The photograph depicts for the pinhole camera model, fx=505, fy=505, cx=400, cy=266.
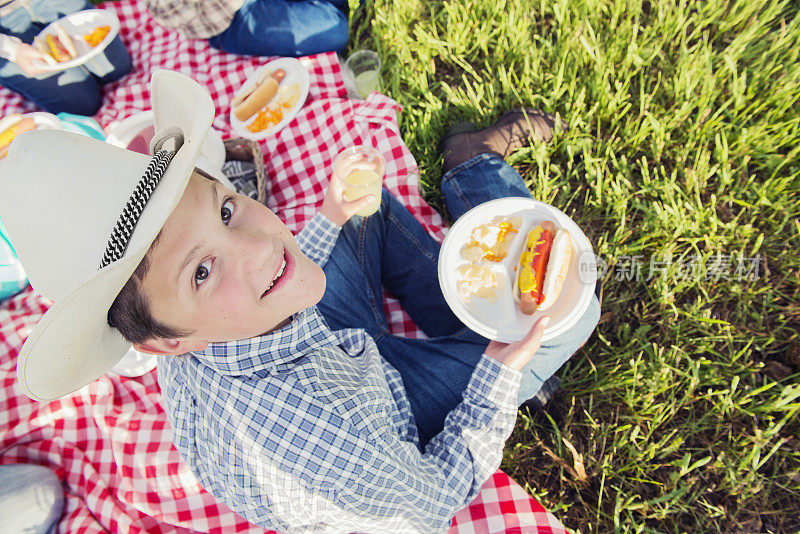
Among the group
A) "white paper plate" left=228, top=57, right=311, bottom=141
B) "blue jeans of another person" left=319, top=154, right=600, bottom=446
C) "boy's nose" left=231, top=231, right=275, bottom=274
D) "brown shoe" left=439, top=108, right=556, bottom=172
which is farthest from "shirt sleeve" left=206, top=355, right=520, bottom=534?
"white paper plate" left=228, top=57, right=311, bottom=141

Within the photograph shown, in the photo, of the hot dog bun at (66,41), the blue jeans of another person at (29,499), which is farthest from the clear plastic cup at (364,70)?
the blue jeans of another person at (29,499)

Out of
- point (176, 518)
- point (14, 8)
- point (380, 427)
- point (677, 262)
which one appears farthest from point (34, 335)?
point (14, 8)

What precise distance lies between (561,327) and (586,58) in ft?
4.34

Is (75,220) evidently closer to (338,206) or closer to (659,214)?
(338,206)

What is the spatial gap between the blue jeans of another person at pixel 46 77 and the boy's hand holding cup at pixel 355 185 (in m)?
1.55

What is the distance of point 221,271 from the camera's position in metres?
1.06

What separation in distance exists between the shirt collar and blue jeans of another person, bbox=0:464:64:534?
0.90 meters

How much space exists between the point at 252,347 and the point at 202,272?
224 millimetres

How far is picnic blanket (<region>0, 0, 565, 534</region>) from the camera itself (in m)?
1.70

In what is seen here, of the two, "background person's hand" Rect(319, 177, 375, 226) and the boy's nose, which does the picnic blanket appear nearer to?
"background person's hand" Rect(319, 177, 375, 226)

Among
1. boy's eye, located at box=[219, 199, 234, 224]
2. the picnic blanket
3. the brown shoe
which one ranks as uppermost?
boy's eye, located at box=[219, 199, 234, 224]

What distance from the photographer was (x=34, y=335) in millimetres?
848

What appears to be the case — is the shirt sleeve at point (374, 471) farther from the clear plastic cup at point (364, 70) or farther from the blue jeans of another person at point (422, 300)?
the clear plastic cup at point (364, 70)

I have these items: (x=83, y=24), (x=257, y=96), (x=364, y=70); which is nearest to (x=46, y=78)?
(x=83, y=24)
